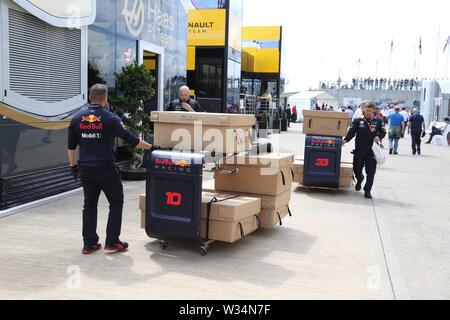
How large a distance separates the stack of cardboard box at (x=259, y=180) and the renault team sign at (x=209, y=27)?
49.9ft

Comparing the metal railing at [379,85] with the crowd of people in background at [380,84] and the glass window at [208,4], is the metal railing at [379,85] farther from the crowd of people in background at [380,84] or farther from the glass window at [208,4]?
the glass window at [208,4]

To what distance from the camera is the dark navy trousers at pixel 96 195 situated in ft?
16.0

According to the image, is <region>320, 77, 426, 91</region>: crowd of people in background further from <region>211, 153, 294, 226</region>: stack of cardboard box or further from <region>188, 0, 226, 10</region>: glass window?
<region>211, 153, 294, 226</region>: stack of cardboard box

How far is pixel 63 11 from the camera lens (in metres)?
7.94

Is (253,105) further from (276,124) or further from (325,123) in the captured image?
(325,123)

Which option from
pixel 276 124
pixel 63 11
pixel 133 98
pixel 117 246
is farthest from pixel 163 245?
pixel 276 124

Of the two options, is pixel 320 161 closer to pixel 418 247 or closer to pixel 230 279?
pixel 418 247

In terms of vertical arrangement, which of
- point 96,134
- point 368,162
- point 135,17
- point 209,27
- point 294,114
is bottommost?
point 368,162

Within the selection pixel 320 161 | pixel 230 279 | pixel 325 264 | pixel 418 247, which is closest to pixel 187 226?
pixel 230 279

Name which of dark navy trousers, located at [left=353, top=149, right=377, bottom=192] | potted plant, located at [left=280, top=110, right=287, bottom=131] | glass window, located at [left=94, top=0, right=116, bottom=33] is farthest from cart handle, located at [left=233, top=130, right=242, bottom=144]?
potted plant, located at [left=280, top=110, right=287, bottom=131]

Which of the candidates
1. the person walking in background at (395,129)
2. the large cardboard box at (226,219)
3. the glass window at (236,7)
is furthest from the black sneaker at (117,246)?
the glass window at (236,7)

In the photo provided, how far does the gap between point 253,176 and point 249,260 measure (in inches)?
48.2
